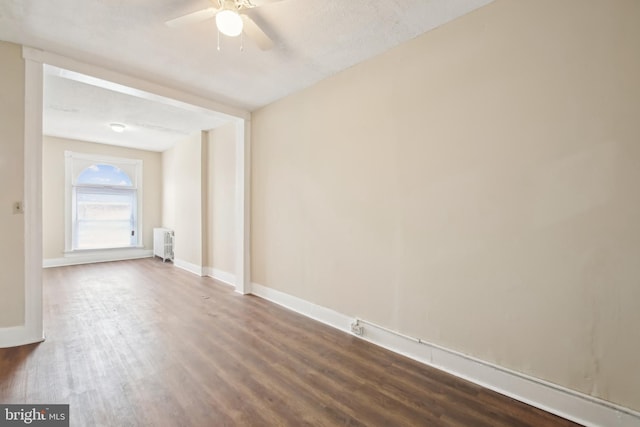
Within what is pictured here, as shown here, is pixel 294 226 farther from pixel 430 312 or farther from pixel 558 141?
pixel 558 141

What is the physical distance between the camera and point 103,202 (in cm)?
647

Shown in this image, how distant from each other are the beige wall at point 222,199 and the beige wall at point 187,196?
0.70 feet

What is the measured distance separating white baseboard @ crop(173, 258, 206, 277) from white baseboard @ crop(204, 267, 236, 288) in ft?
0.25

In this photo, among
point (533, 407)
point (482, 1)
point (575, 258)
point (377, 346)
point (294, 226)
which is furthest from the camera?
point (294, 226)

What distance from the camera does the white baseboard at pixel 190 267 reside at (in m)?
5.16

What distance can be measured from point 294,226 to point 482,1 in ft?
8.86

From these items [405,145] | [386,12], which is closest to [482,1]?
[386,12]

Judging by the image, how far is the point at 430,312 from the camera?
88.0 inches

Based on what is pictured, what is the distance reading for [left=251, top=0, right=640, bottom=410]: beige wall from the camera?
1.53m

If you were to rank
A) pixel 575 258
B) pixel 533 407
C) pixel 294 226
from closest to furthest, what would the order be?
pixel 575 258 → pixel 533 407 → pixel 294 226

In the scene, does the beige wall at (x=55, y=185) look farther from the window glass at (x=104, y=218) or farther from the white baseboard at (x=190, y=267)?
the white baseboard at (x=190, y=267)

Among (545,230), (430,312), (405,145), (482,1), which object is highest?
(482,1)

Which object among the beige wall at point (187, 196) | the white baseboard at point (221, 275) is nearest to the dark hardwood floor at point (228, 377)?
the white baseboard at point (221, 275)

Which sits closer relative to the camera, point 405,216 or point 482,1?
point 482,1
